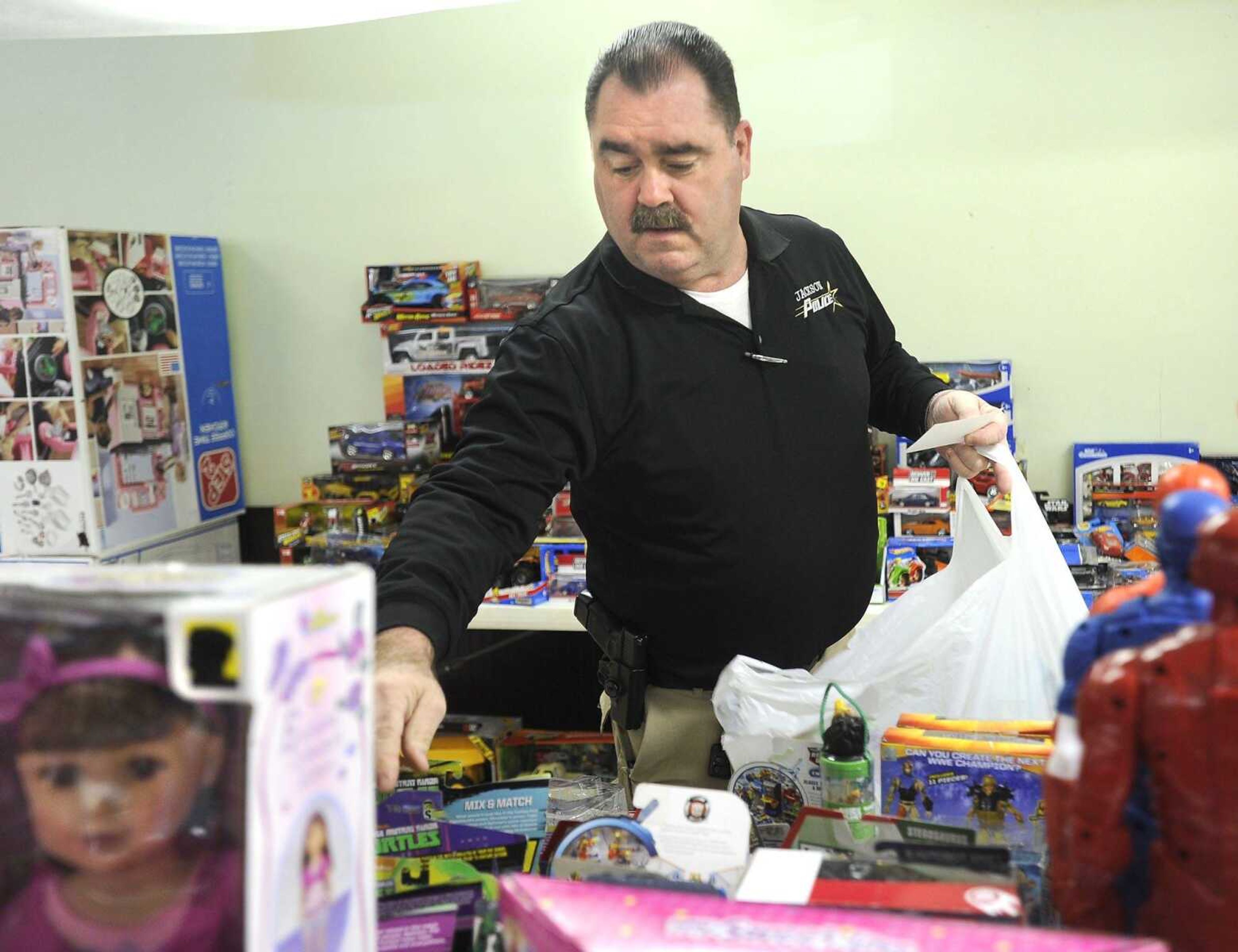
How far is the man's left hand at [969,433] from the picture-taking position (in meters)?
1.49

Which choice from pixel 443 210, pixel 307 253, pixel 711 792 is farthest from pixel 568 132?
pixel 711 792

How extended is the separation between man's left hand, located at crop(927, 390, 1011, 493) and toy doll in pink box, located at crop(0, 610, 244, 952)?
1020 mm

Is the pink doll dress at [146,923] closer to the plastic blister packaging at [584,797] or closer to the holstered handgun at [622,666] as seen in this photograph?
the holstered handgun at [622,666]

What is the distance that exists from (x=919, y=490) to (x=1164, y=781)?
2117 millimetres

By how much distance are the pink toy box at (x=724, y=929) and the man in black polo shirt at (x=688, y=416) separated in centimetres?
79

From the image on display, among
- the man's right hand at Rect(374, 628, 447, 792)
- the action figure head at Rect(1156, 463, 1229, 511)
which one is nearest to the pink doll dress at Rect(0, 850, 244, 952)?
the man's right hand at Rect(374, 628, 447, 792)

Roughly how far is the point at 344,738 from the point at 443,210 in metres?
2.62

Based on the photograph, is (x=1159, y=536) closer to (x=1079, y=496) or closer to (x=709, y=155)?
(x=709, y=155)

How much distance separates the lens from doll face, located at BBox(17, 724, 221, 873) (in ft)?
2.06

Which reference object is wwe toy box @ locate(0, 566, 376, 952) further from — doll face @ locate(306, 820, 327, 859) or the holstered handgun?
the holstered handgun

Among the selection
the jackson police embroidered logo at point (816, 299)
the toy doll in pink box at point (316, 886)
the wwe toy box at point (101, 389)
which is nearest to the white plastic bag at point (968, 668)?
the jackson police embroidered logo at point (816, 299)

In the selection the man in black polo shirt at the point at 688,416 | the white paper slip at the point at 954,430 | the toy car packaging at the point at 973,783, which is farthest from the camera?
the man in black polo shirt at the point at 688,416

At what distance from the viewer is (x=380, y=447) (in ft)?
9.94

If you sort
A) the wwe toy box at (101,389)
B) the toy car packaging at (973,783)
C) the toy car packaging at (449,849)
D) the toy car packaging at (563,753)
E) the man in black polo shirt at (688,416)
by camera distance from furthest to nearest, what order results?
the toy car packaging at (563,753), the wwe toy box at (101,389), the man in black polo shirt at (688,416), the toy car packaging at (973,783), the toy car packaging at (449,849)
